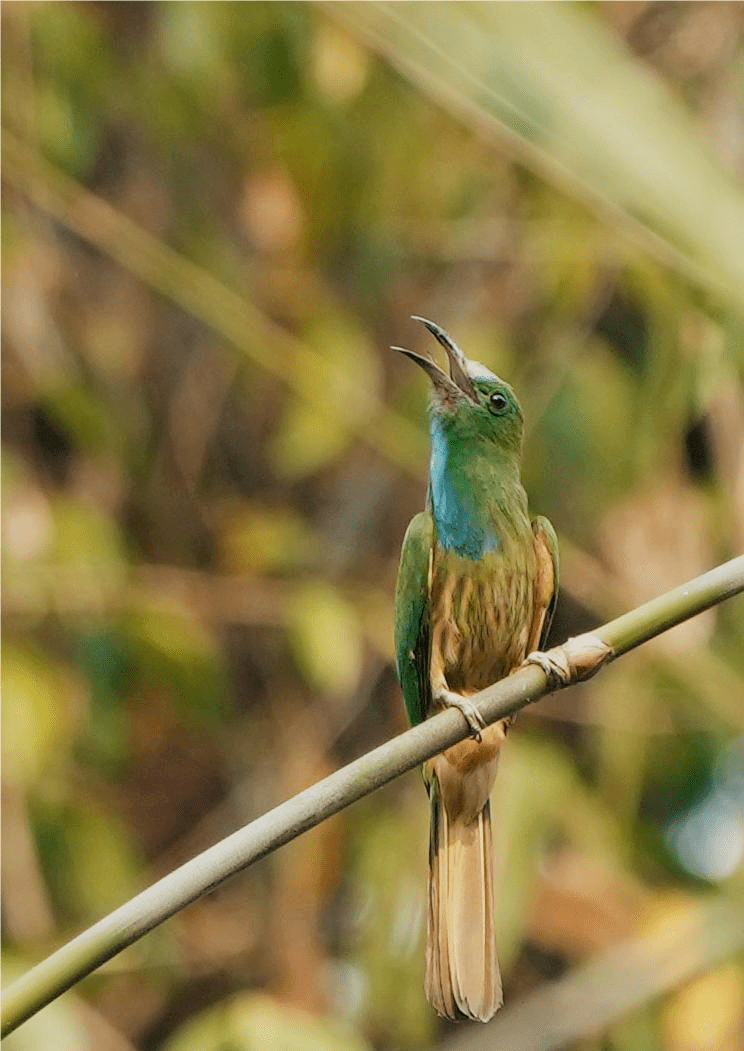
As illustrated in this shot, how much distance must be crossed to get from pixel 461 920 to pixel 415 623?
0.23 m

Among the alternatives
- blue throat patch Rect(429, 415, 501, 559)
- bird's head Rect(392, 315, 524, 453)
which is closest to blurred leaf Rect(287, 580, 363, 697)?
blue throat patch Rect(429, 415, 501, 559)

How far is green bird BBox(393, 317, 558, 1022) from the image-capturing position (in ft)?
1.98

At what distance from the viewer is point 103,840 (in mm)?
2314

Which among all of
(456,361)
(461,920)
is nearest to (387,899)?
(461,920)

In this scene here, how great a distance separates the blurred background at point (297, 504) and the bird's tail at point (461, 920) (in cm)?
38

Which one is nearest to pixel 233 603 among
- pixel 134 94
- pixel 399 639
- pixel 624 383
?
pixel 624 383

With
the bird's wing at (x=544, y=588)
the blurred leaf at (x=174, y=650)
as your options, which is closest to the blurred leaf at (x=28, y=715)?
the blurred leaf at (x=174, y=650)

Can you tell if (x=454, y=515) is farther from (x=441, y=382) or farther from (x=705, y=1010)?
(x=705, y=1010)

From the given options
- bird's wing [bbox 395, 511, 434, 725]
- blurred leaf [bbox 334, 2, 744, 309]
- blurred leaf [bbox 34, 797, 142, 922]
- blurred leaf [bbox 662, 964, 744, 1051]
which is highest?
blurred leaf [bbox 334, 2, 744, 309]

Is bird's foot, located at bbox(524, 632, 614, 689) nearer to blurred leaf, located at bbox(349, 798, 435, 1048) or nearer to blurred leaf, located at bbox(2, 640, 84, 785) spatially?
blurred leaf, located at bbox(349, 798, 435, 1048)

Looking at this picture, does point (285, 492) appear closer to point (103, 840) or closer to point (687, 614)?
point (103, 840)

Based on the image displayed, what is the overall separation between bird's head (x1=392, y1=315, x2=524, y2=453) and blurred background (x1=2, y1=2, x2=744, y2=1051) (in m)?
0.45

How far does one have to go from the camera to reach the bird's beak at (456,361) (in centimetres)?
57

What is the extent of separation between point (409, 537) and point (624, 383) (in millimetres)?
1511
